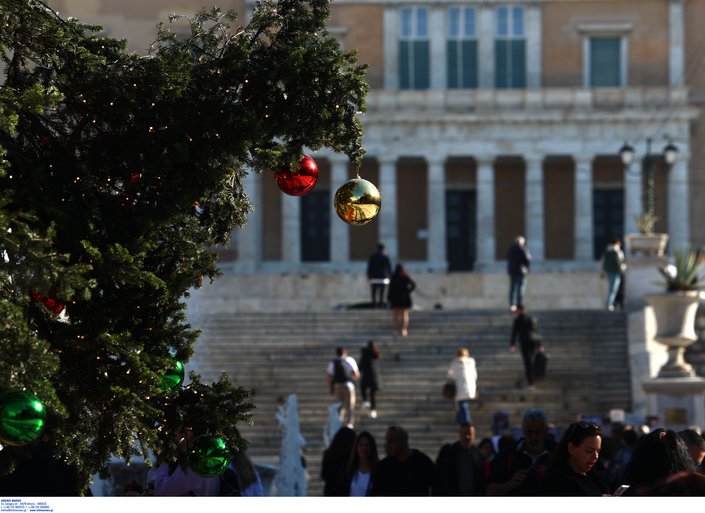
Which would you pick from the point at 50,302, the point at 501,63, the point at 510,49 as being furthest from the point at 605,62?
the point at 50,302

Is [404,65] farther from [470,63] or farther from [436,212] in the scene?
[436,212]

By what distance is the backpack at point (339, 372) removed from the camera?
24.1 meters

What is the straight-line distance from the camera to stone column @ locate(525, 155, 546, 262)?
51.0 meters

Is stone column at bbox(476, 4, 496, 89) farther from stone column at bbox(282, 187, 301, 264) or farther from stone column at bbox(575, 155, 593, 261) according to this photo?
stone column at bbox(282, 187, 301, 264)

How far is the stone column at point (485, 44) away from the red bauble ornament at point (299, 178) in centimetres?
4321

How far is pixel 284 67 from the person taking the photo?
7812 mm

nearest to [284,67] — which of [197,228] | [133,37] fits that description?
[197,228]

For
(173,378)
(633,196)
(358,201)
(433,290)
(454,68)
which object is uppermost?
(454,68)

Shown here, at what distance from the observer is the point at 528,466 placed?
413 inches

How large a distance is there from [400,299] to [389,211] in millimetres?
22381

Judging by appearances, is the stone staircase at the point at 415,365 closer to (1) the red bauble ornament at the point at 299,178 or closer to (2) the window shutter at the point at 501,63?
(1) the red bauble ornament at the point at 299,178

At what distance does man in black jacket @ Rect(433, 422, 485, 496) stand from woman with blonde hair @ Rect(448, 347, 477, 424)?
36.8 feet

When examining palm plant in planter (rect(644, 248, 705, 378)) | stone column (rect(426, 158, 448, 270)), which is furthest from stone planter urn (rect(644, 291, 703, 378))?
stone column (rect(426, 158, 448, 270))

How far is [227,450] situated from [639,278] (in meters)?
24.1
